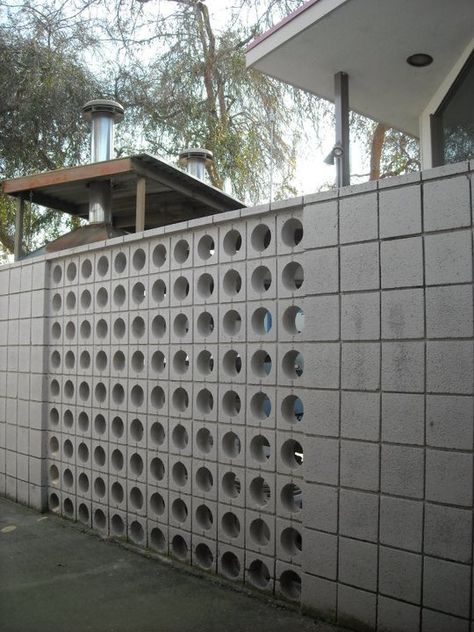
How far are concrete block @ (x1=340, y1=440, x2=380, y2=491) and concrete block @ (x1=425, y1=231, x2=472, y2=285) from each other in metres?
→ 0.87

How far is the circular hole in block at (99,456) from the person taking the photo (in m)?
5.05

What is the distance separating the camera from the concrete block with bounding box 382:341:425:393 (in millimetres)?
Result: 3006

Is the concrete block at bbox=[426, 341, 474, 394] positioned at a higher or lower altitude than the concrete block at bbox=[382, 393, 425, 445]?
higher

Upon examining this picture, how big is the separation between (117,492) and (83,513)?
1.87 ft

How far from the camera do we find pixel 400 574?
9.83 feet

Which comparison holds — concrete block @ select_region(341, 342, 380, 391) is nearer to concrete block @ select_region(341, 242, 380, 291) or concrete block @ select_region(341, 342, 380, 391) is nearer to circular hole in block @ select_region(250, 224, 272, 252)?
concrete block @ select_region(341, 242, 380, 291)

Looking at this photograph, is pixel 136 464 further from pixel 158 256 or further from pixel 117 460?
pixel 158 256

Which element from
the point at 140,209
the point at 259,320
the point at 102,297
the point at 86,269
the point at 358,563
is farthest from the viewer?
the point at 140,209

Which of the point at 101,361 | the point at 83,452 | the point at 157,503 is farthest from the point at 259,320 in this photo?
the point at 83,452

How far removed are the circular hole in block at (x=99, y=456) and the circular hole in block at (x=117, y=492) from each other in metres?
0.22

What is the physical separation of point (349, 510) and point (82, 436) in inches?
108

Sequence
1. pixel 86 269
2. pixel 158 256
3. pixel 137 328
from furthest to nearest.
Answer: pixel 86 269 → pixel 137 328 → pixel 158 256

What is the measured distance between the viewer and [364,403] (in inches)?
126

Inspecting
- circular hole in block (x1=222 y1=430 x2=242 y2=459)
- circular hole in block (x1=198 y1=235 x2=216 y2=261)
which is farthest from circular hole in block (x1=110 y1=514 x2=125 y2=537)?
circular hole in block (x1=198 y1=235 x2=216 y2=261)
